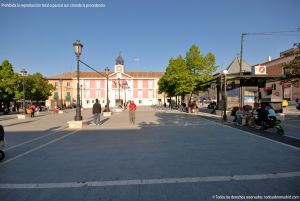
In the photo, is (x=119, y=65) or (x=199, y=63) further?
(x=119, y=65)

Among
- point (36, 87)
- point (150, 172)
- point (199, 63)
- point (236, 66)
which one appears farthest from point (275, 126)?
point (36, 87)

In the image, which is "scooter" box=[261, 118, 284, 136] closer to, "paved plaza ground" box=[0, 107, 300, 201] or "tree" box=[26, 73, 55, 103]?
"paved plaza ground" box=[0, 107, 300, 201]

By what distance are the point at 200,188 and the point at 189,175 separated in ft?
2.26

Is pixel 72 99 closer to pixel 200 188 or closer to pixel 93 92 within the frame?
pixel 93 92

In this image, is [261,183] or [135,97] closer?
[261,183]

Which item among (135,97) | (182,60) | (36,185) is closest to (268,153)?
(36,185)

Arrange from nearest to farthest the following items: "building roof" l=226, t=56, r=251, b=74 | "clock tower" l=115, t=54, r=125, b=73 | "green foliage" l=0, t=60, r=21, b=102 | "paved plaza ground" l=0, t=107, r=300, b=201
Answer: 1. "paved plaza ground" l=0, t=107, r=300, b=201
2. "green foliage" l=0, t=60, r=21, b=102
3. "building roof" l=226, t=56, r=251, b=74
4. "clock tower" l=115, t=54, r=125, b=73

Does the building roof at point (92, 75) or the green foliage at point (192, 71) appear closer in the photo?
the green foliage at point (192, 71)

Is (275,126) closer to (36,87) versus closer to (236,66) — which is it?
(236,66)

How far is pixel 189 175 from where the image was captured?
476cm

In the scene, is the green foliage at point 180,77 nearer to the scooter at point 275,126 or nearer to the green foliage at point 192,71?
the green foliage at point 192,71

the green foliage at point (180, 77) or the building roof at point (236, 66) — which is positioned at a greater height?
the building roof at point (236, 66)

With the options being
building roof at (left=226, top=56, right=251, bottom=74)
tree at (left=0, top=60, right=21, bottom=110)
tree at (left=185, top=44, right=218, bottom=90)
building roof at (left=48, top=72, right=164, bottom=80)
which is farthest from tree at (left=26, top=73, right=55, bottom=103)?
building roof at (left=226, top=56, right=251, bottom=74)

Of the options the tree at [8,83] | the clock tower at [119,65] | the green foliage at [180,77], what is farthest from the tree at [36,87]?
the green foliage at [180,77]
